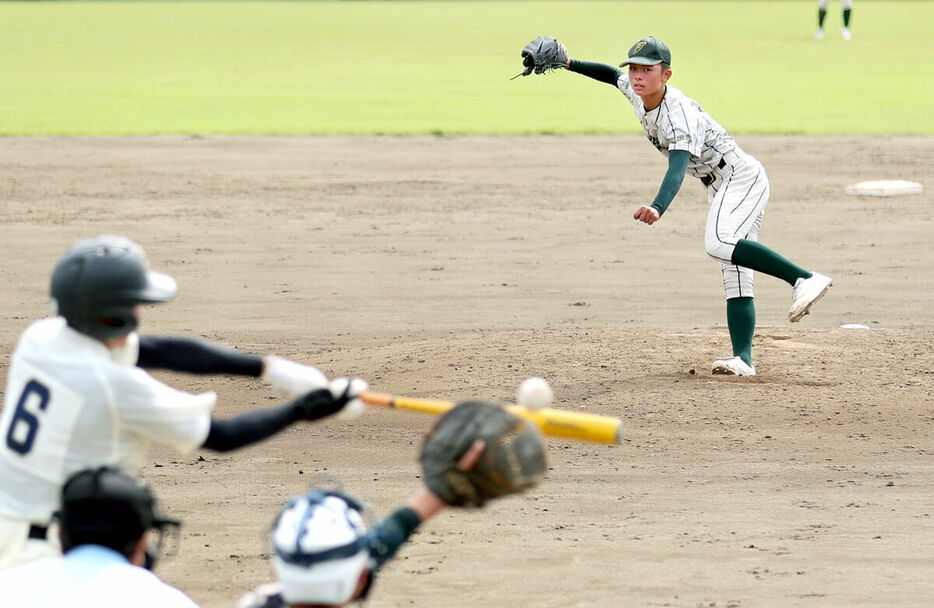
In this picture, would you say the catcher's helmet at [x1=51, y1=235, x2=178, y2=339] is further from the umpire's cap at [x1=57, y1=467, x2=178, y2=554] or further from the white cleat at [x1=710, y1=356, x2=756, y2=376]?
the white cleat at [x1=710, y1=356, x2=756, y2=376]

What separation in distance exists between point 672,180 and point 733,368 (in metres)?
1.26

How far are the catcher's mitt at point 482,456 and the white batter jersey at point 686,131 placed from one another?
476 cm

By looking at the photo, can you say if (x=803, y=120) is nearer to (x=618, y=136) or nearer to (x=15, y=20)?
(x=618, y=136)

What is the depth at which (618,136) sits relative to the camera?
19.3m

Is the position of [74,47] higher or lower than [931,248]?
higher

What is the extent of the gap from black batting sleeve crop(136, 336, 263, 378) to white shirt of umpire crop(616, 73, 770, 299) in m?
4.41

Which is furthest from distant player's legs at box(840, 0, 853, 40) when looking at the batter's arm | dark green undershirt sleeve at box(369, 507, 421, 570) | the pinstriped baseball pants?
dark green undershirt sleeve at box(369, 507, 421, 570)

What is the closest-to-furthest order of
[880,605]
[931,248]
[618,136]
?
[880,605] → [931,248] → [618,136]

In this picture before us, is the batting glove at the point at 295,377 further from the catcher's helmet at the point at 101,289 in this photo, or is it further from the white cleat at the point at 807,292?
the white cleat at the point at 807,292

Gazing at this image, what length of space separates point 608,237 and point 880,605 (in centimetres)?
853

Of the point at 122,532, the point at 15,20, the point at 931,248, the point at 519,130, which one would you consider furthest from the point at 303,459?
the point at 15,20

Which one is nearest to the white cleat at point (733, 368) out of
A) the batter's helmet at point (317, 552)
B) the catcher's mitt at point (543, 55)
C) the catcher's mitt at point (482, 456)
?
the catcher's mitt at point (543, 55)

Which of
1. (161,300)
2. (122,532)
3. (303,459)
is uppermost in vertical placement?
(161,300)

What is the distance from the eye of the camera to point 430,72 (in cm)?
2728
